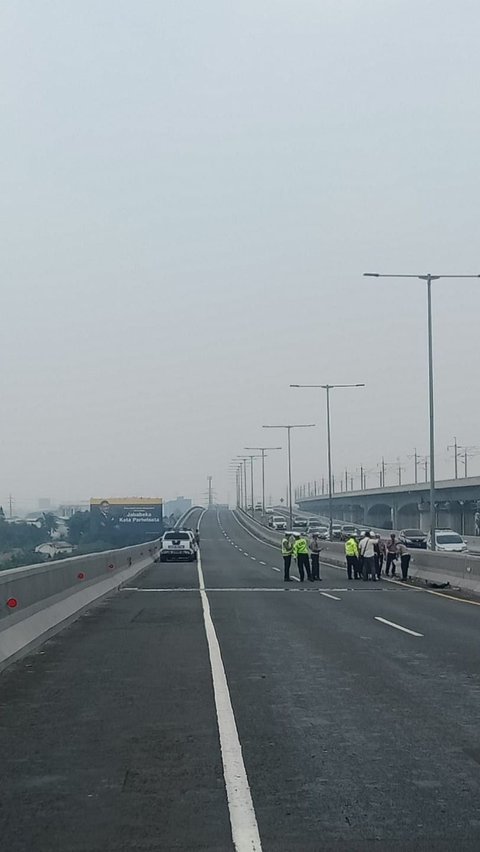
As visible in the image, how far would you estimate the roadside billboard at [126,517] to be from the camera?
4428cm

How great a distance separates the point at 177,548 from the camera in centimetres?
5672

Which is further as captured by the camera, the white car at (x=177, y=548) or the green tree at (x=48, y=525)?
the white car at (x=177, y=548)

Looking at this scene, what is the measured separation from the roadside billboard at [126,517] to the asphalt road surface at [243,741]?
1045 inches

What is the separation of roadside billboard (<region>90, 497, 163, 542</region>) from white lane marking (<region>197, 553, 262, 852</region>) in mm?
31446

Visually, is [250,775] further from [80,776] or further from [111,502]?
[111,502]

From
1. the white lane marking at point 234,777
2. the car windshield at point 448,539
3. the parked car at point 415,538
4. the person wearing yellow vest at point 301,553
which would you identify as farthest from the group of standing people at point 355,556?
the parked car at point 415,538

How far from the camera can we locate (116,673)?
12.8 m

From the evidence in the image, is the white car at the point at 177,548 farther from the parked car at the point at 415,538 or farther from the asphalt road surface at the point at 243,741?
the asphalt road surface at the point at 243,741

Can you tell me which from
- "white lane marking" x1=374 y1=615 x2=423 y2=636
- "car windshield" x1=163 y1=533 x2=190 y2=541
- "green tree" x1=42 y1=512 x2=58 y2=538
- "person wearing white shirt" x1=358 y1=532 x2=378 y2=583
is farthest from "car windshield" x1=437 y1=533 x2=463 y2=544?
"white lane marking" x1=374 y1=615 x2=423 y2=636

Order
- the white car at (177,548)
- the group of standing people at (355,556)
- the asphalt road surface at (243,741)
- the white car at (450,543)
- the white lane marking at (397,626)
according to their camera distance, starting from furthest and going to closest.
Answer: the white car at (177,548) < the white car at (450,543) < the group of standing people at (355,556) < the white lane marking at (397,626) < the asphalt road surface at (243,741)

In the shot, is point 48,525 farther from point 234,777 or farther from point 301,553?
point 234,777

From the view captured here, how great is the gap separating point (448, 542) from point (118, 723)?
159ft

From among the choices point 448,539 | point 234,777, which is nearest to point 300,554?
point 448,539

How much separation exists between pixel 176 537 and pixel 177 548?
2.41 feet
